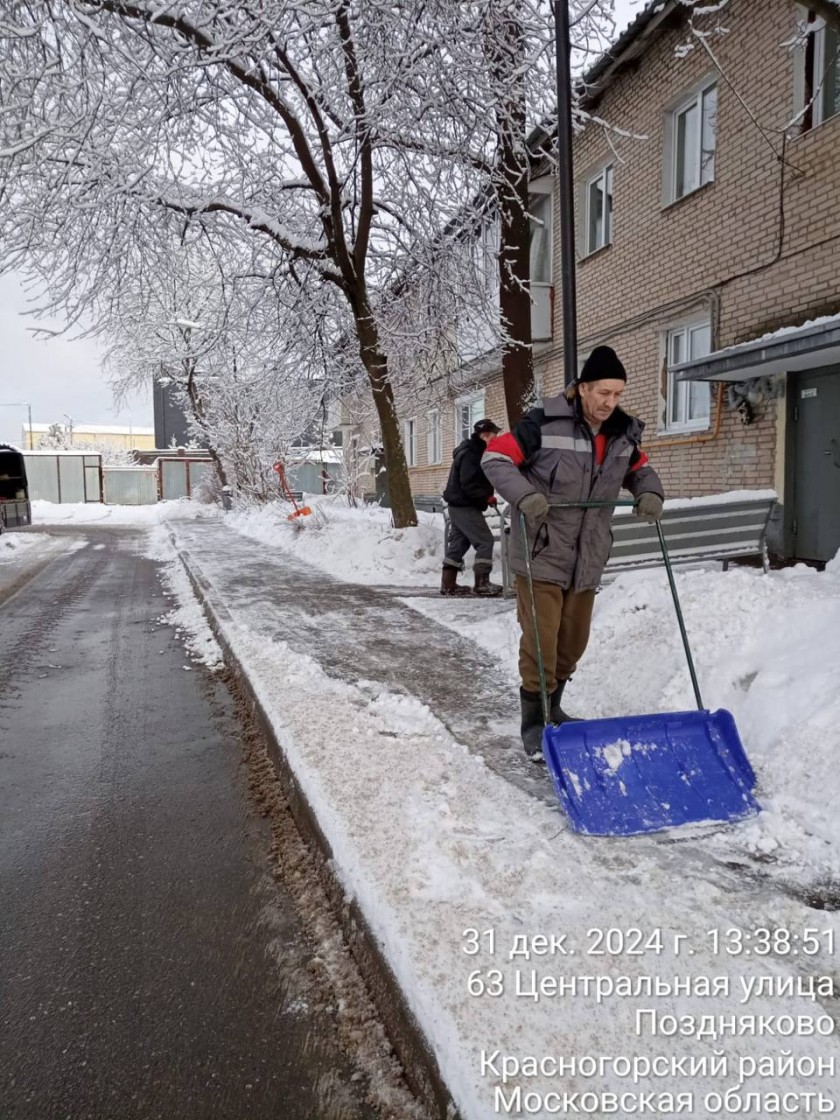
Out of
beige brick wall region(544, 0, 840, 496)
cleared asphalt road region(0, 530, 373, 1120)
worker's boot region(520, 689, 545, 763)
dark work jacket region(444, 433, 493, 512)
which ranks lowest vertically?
cleared asphalt road region(0, 530, 373, 1120)

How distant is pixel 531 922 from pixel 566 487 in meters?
1.87

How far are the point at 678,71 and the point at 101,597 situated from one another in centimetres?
1041

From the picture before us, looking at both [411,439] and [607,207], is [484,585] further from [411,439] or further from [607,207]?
[411,439]

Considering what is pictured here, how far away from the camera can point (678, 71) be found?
999 centimetres

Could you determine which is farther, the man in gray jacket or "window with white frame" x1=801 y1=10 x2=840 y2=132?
"window with white frame" x1=801 y1=10 x2=840 y2=132

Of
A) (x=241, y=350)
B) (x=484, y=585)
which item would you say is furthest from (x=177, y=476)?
(x=484, y=585)

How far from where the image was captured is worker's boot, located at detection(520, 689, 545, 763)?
11.7 feet

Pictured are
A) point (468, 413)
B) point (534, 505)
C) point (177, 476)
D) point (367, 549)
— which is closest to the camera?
point (534, 505)

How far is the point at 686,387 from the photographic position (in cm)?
1034

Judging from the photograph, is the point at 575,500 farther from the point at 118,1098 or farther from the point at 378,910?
the point at 118,1098

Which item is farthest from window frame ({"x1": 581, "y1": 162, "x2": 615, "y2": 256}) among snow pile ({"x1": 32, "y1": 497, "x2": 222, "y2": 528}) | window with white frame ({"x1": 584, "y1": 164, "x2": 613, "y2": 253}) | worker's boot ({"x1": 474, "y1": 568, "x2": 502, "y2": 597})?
snow pile ({"x1": 32, "y1": 497, "x2": 222, "y2": 528})

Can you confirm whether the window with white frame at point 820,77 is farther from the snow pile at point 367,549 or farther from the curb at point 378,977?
the curb at point 378,977

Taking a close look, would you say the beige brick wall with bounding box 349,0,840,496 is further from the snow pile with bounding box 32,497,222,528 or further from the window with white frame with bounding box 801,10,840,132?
the snow pile with bounding box 32,497,222,528

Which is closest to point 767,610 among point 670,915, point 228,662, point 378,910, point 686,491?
point 670,915
